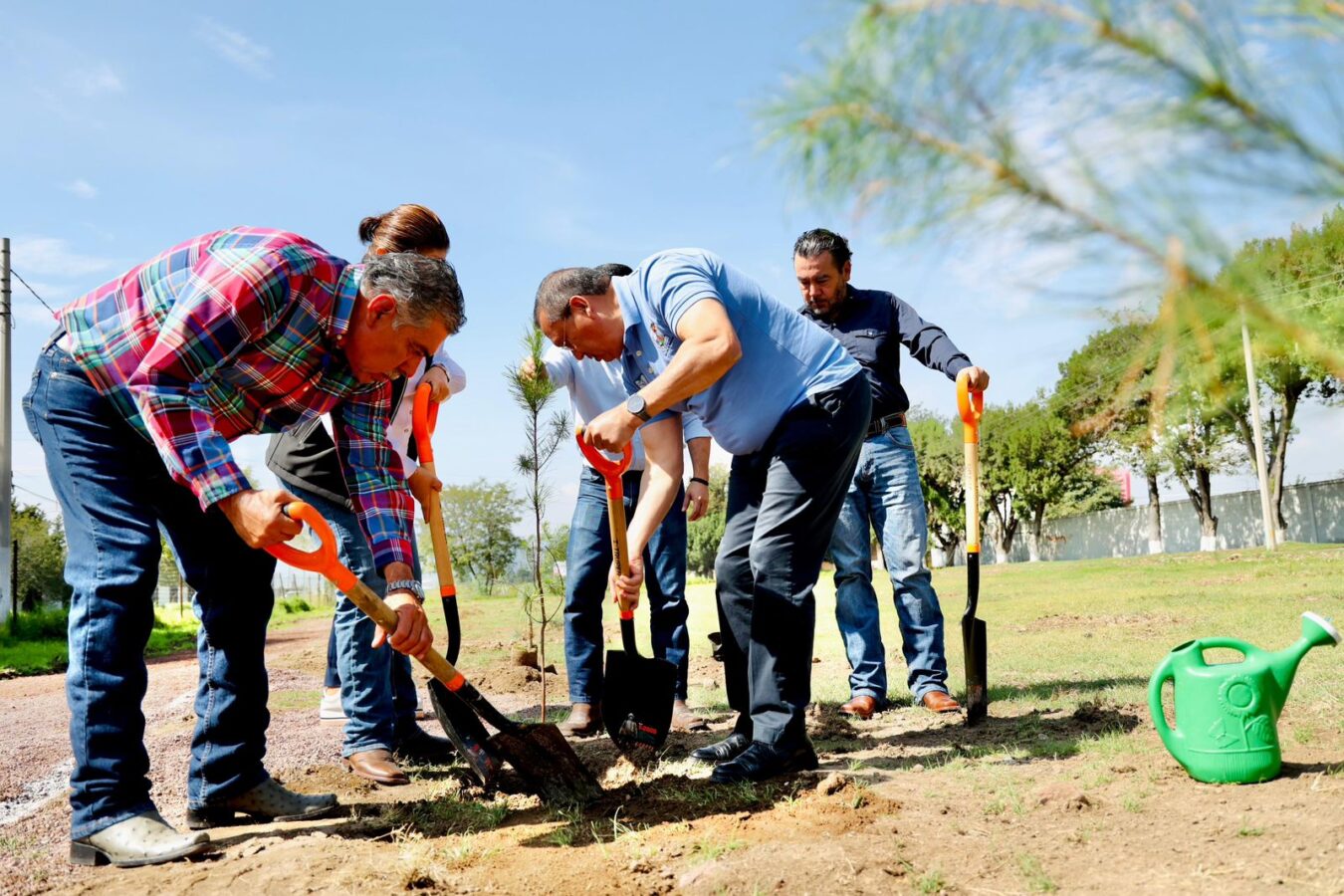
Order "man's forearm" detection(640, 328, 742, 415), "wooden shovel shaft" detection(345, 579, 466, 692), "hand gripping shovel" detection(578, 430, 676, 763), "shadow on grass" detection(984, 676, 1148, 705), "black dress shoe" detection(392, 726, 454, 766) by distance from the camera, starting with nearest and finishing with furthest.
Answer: "wooden shovel shaft" detection(345, 579, 466, 692) < "man's forearm" detection(640, 328, 742, 415) < "hand gripping shovel" detection(578, 430, 676, 763) < "black dress shoe" detection(392, 726, 454, 766) < "shadow on grass" detection(984, 676, 1148, 705)

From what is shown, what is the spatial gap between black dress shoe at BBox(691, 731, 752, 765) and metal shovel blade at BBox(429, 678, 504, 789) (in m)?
0.74

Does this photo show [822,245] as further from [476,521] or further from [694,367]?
[476,521]

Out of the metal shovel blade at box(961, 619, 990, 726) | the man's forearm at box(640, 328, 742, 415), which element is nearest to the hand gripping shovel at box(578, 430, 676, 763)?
the man's forearm at box(640, 328, 742, 415)

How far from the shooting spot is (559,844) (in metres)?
2.60

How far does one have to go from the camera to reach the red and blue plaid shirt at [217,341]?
8.16 ft

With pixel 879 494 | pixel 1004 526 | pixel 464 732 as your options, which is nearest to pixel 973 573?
pixel 879 494

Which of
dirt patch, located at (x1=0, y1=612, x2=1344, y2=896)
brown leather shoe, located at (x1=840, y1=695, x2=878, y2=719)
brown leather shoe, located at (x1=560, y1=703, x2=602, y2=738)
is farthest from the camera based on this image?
brown leather shoe, located at (x1=840, y1=695, x2=878, y2=719)

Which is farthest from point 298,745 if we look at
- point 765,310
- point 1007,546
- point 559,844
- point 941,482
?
point 1007,546

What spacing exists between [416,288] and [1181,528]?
40.3 metres

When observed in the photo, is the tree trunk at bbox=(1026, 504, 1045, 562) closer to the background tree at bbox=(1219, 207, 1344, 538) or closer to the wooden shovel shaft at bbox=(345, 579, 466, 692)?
the wooden shovel shaft at bbox=(345, 579, 466, 692)

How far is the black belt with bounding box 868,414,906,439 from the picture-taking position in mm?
4578

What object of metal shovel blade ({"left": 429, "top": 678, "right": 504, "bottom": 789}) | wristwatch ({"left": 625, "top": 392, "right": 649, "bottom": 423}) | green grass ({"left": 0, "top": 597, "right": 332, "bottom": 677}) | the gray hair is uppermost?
the gray hair

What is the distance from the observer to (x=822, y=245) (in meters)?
4.55

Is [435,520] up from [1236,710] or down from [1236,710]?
up
